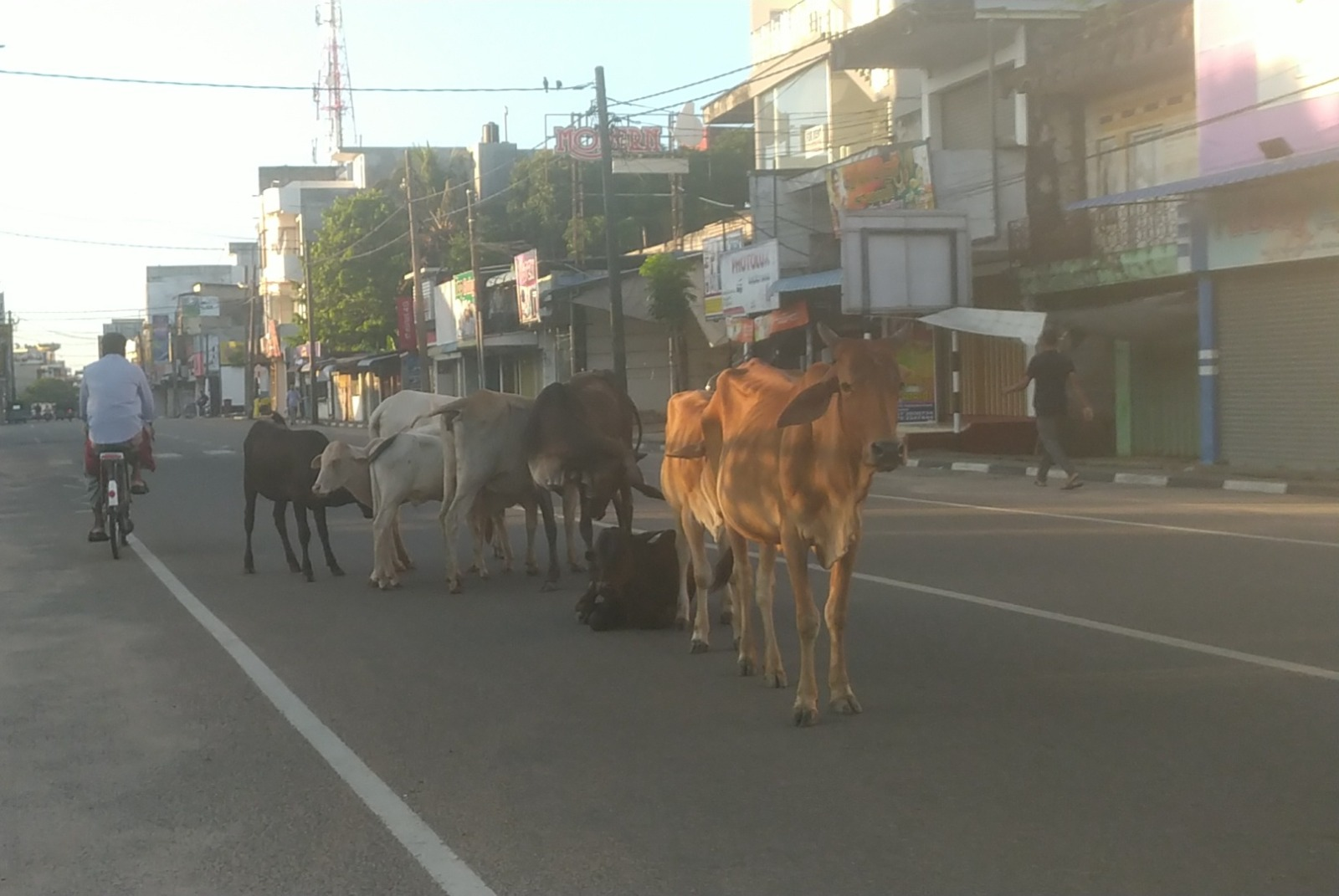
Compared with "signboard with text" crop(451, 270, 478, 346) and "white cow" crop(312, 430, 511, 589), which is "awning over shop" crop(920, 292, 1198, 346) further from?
"signboard with text" crop(451, 270, 478, 346)

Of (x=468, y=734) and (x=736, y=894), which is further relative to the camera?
(x=468, y=734)

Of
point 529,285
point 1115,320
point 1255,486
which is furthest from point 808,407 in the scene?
point 529,285

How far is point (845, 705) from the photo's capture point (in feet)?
22.2

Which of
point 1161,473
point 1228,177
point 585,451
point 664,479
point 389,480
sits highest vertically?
point 1228,177

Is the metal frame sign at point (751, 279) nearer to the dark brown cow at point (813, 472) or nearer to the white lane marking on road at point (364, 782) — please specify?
the white lane marking on road at point (364, 782)

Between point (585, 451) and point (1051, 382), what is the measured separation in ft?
33.6

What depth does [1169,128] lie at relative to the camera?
25.2 metres

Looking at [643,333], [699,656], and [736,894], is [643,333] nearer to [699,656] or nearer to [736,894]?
[699,656]

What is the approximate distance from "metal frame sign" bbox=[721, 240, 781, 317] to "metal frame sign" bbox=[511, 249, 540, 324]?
577 inches

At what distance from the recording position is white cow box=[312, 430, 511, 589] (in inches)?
452

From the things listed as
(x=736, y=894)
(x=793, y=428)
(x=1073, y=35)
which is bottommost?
(x=736, y=894)

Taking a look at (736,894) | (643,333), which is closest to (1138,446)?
(736,894)

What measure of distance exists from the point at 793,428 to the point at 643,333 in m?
43.2

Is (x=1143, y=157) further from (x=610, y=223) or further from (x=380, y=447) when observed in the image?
(x=380, y=447)
